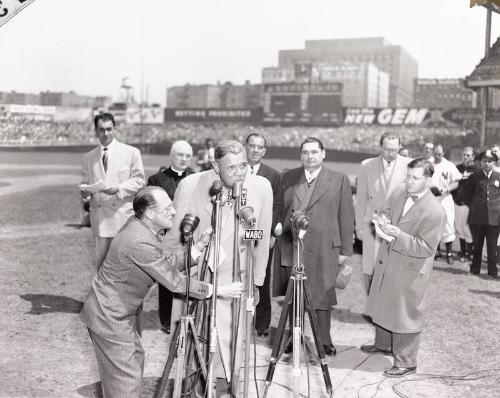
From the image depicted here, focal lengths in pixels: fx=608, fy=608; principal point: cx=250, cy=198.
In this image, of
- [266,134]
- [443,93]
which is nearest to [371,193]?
[266,134]

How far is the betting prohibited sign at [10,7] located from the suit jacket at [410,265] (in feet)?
11.8

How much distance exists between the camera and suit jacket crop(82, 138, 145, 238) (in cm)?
618

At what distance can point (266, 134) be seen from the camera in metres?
27.5

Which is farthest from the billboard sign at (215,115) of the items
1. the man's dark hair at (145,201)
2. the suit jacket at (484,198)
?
the man's dark hair at (145,201)

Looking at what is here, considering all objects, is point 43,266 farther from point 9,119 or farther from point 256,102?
point 256,102

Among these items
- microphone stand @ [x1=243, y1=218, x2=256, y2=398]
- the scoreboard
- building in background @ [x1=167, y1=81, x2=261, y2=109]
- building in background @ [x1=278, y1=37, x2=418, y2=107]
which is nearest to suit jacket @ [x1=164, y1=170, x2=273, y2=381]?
microphone stand @ [x1=243, y1=218, x2=256, y2=398]

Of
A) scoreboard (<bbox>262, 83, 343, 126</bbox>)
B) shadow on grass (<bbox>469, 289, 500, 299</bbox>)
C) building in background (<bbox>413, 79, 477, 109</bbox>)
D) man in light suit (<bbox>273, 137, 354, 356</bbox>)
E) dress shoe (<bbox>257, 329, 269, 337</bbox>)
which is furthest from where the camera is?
scoreboard (<bbox>262, 83, 343, 126</bbox>)

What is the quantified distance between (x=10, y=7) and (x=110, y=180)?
6.15 ft

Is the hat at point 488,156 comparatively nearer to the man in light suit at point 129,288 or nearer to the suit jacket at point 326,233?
the suit jacket at point 326,233

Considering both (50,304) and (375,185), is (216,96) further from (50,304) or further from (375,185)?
(375,185)

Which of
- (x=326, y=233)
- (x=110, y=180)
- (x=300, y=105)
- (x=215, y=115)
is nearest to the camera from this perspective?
(x=326, y=233)

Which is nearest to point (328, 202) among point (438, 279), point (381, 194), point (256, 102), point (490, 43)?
point (381, 194)

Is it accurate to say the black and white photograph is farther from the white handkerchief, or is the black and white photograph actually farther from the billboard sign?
the billboard sign

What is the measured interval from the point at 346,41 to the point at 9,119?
46.4ft
